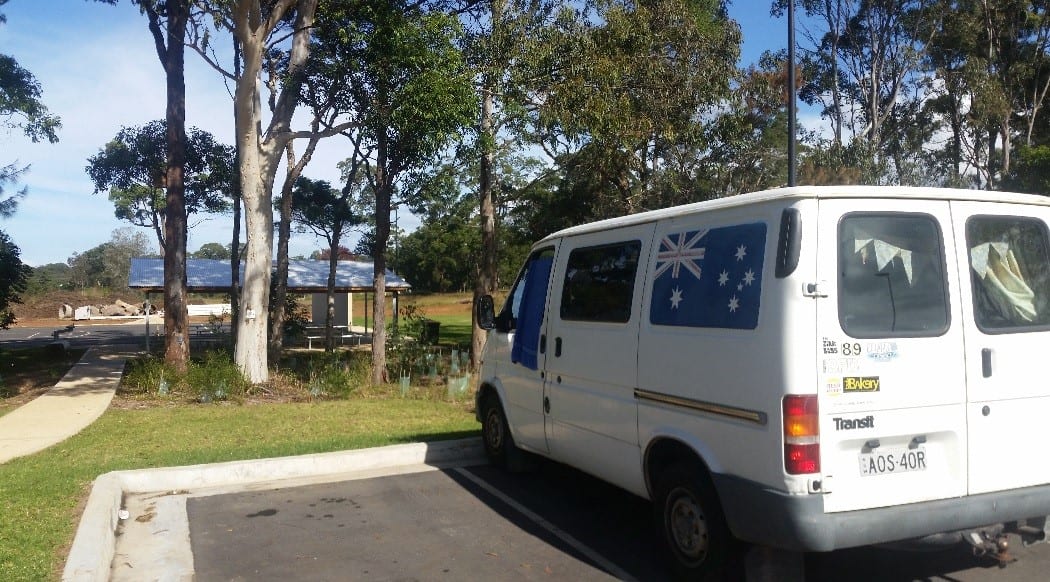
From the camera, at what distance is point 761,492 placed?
433 centimetres

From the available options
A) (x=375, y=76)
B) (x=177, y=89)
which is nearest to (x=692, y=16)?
(x=375, y=76)

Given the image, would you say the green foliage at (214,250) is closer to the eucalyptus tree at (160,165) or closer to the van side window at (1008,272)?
the eucalyptus tree at (160,165)

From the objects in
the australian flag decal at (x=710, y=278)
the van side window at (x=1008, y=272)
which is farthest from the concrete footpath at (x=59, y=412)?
the van side window at (x=1008, y=272)

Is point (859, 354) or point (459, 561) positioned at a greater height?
point (859, 354)

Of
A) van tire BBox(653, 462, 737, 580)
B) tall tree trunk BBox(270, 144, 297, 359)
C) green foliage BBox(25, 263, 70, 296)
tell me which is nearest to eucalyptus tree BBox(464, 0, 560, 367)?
tall tree trunk BBox(270, 144, 297, 359)

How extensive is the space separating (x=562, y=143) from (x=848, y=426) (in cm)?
1482

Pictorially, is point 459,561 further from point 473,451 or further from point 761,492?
point 473,451

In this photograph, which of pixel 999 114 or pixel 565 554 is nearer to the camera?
pixel 565 554

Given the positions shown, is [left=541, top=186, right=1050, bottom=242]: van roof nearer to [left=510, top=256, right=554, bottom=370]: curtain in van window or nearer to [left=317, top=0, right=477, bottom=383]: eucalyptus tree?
[left=510, top=256, right=554, bottom=370]: curtain in van window

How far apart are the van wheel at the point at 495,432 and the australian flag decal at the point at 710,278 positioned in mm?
2881

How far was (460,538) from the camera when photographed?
622 centimetres

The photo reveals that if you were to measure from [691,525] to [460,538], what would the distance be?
195cm

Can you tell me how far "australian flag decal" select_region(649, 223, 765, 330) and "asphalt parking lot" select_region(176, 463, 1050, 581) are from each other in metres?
1.78

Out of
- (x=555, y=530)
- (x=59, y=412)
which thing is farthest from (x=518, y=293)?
(x=59, y=412)
